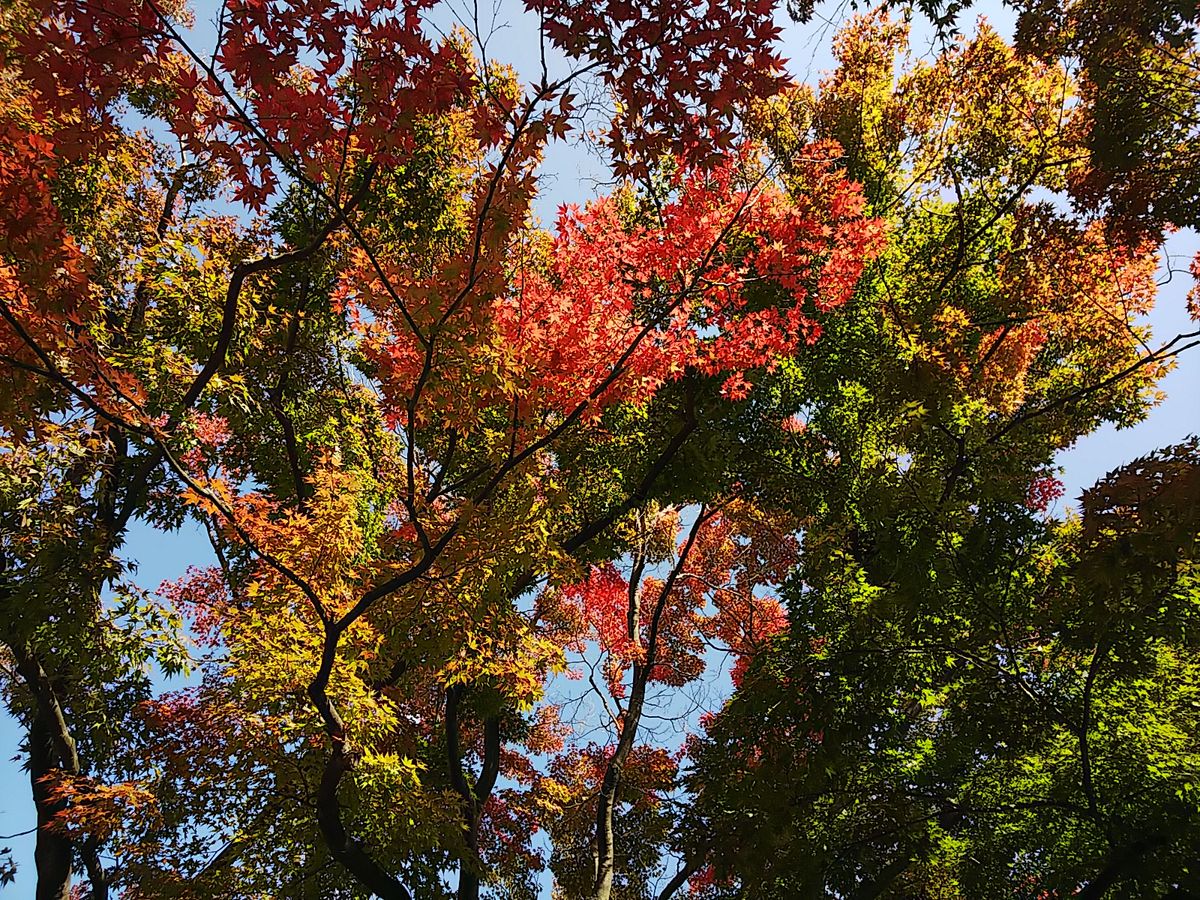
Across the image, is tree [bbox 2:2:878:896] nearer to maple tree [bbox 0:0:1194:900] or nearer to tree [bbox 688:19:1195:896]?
maple tree [bbox 0:0:1194:900]

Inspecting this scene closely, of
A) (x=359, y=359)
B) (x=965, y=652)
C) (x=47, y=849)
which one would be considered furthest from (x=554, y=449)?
(x=47, y=849)

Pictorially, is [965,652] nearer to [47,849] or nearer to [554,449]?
[554,449]

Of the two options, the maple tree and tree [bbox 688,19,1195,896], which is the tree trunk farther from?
tree [bbox 688,19,1195,896]

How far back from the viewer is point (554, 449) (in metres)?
9.13

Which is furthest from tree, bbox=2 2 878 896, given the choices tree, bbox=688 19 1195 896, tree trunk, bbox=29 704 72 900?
tree, bbox=688 19 1195 896

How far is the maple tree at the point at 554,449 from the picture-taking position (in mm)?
3854

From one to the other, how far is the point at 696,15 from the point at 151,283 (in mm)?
6548

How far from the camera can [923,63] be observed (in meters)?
10.4

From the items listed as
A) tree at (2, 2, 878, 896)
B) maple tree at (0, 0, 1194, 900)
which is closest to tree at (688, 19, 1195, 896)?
maple tree at (0, 0, 1194, 900)

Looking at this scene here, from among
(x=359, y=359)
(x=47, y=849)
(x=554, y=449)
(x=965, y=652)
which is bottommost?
(x=965, y=652)

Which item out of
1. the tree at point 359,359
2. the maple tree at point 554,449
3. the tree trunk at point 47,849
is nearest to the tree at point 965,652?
the maple tree at point 554,449

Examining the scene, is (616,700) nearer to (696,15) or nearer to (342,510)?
(342,510)

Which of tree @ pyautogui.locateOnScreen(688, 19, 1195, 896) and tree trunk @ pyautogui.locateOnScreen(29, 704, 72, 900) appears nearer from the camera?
tree @ pyautogui.locateOnScreen(688, 19, 1195, 896)

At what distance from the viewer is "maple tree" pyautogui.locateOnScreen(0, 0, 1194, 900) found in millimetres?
3854
